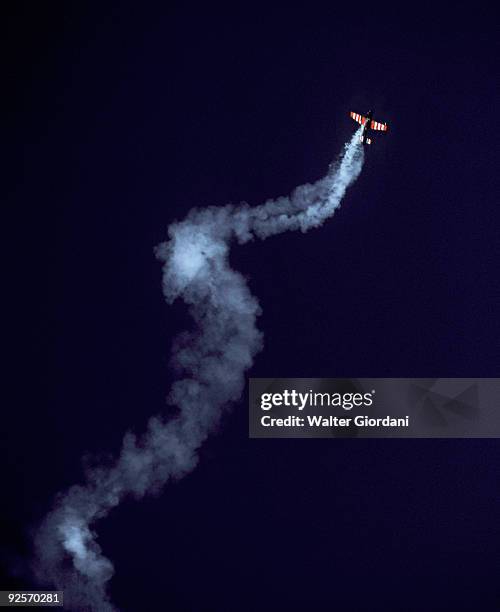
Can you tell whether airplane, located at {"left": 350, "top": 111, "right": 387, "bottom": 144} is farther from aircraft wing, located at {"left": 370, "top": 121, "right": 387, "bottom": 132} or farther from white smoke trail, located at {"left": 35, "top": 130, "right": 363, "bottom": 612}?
white smoke trail, located at {"left": 35, "top": 130, "right": 363, "bottom": 612}

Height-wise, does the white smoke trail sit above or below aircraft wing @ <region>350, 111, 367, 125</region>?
below

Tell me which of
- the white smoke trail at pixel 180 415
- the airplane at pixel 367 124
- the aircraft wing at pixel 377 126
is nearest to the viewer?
the white smoke trail at pixel 180 415

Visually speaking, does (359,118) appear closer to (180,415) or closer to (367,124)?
(367,124)

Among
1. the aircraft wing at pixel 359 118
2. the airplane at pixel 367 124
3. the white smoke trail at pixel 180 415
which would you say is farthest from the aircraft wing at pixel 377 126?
the white smoke trail at pixel 180 415

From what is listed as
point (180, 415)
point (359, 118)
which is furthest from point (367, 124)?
point (180, 415)

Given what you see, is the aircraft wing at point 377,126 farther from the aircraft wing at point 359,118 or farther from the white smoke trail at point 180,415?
the white smoke trail at point 180,415

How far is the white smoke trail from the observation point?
82.7 ft

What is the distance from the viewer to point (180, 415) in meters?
25.3

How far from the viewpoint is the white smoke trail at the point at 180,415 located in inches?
992

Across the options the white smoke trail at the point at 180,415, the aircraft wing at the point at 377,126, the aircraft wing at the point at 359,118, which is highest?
the aircraft wing at the point at 359,118

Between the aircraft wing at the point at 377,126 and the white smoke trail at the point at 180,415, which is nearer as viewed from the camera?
the white smoke trail at the point at 180,415

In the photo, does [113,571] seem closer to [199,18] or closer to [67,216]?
[67,216]

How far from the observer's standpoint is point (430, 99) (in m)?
26.8

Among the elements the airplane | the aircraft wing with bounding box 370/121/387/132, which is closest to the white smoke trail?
the airplane
